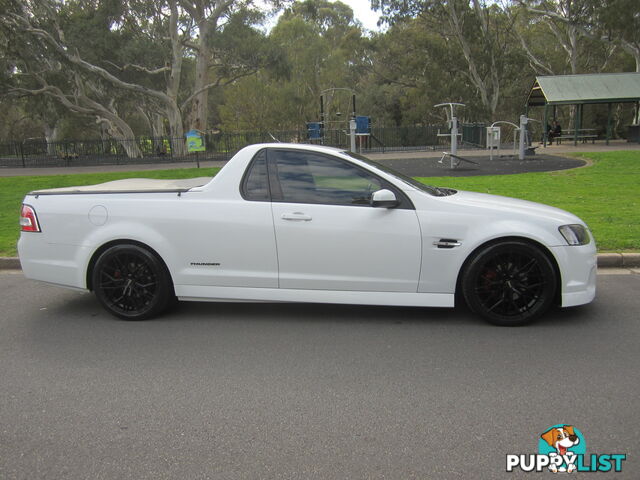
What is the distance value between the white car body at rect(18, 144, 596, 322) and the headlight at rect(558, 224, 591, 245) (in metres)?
0.04

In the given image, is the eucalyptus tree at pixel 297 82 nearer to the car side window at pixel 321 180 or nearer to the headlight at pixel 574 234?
the car side window at pixel 321 180

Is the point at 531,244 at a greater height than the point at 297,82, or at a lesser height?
lesser

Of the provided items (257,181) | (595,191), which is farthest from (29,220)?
(595,191)

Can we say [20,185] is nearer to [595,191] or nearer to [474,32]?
[595,191]

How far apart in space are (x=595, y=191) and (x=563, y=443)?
33.2 feet

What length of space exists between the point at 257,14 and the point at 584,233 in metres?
33.0

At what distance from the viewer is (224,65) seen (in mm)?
35125

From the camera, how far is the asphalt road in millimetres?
2914

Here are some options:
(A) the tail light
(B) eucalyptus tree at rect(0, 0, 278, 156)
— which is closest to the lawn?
(A) the tail light

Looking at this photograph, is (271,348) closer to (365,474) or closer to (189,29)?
(365,474)

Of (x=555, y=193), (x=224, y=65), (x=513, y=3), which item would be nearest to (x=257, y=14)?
(x=224, y=65)

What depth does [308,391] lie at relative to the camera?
3.67 m

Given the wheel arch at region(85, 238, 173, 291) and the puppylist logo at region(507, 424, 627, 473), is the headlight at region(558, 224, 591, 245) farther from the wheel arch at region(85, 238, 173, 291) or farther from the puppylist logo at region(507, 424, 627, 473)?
the wheel arch at region(85, 238, 173, 291)

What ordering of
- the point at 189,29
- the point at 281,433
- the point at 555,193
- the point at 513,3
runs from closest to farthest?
1. the point at 281,433
2. the point at 555,193
3. the point at 189,29
4. the point at 513,3
